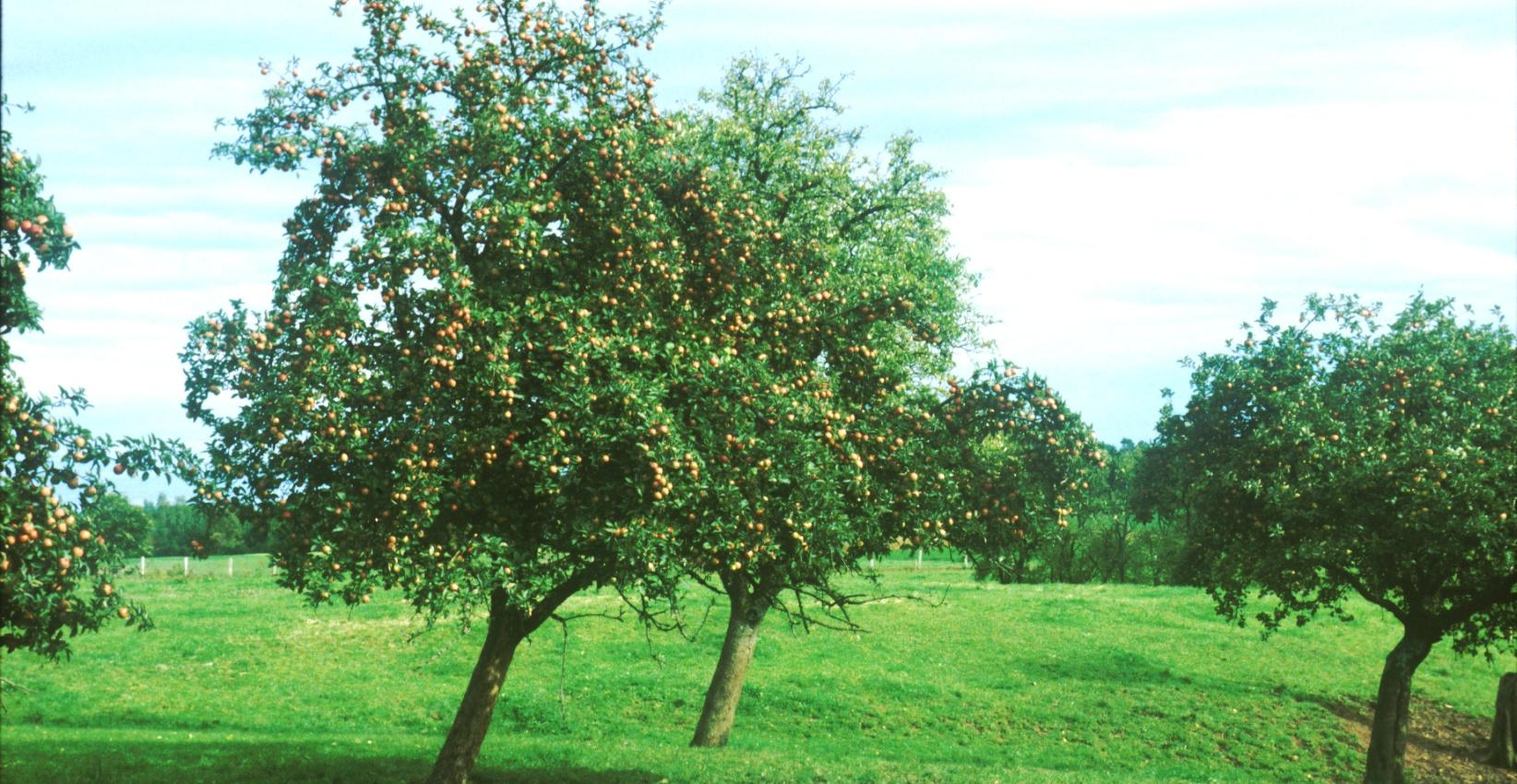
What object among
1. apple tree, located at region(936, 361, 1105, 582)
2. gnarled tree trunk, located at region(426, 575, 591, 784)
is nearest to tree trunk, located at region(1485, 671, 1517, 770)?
apple tree, located at region(936, 361, 1105, 582)

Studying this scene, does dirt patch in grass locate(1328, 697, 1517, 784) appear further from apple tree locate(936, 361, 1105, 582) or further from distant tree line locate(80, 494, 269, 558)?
distant tree line locate(80, 494, 269, 558)

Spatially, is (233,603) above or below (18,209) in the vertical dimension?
below

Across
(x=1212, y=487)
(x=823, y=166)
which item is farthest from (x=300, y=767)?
(x=1212, y=487)

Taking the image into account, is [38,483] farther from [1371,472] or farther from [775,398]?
[1371,472]

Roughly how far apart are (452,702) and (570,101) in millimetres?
25012

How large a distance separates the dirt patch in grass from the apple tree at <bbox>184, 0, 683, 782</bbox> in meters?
30.1

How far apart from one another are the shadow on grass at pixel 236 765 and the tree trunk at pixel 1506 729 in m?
28.7

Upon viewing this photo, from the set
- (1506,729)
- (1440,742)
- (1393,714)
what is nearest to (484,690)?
(1393,714)

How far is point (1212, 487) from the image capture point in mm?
28594

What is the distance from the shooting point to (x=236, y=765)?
25.6 m

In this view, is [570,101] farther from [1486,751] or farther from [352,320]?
[1486,751]

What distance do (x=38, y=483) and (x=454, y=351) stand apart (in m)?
4.96

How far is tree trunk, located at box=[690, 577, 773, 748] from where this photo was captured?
2833cm

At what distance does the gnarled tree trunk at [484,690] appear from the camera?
2048 centimetres
